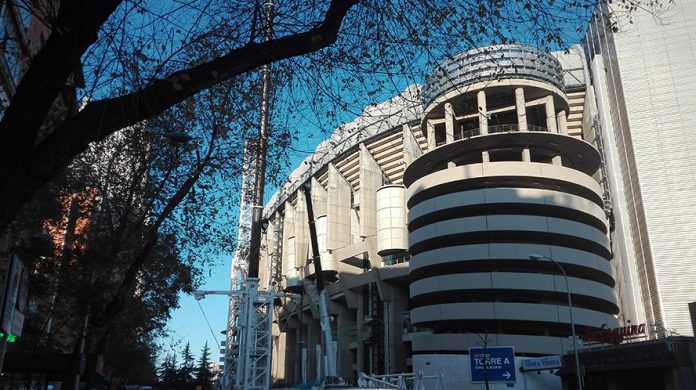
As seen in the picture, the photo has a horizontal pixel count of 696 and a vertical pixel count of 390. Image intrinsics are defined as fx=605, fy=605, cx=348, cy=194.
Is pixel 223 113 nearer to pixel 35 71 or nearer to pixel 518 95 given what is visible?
pixel 35 71

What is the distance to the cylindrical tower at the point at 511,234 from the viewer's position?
189ft

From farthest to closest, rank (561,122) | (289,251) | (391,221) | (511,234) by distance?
(289,251)
(391,221)
(561,122)
(511,234)

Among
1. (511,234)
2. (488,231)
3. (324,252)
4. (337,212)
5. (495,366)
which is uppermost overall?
(337,212)

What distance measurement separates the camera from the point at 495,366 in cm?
3381

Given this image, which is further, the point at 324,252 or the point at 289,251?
the point at 289,251

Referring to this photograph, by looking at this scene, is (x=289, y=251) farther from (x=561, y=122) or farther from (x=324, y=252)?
(x=561, y=122)

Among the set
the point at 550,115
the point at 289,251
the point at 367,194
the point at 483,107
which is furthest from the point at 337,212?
the point at 550,115

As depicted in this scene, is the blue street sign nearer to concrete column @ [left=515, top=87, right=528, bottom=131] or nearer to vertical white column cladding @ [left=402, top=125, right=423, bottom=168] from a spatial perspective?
concrete column @ [left=515, top=87, right=528, bottom=131]

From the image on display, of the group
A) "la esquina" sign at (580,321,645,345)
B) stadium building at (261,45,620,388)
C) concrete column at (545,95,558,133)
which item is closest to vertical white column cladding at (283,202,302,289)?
stadium building at (261,45,620,388)

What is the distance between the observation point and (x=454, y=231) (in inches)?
2387

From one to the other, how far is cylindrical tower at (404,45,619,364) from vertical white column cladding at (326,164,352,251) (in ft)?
55.8

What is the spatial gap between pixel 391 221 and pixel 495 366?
37756 millimetres

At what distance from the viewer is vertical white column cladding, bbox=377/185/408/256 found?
70.3 meters

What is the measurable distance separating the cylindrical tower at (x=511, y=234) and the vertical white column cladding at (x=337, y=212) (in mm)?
17018
